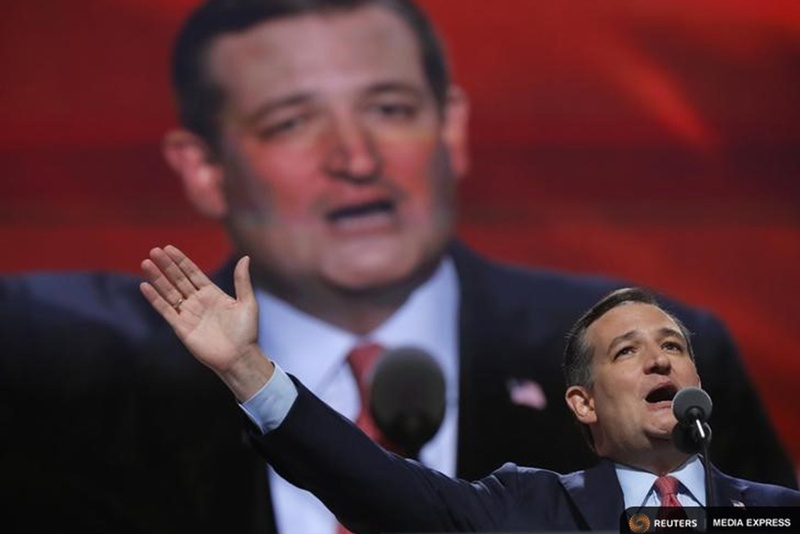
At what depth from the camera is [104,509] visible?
411 cm

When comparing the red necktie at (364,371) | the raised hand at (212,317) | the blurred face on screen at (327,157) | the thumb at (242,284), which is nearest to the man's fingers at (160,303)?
the raised hand at (212,317)

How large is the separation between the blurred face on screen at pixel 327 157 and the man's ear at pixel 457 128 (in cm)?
6

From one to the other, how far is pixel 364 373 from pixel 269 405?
4.64 feet

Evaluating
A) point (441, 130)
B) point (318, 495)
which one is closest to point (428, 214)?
point (441, 130)

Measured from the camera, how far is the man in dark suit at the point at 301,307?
4137 mm

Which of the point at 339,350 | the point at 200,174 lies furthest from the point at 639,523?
the point at 200,174

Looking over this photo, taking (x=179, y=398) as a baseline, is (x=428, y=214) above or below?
above

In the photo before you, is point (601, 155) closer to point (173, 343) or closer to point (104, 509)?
point (173, 343)

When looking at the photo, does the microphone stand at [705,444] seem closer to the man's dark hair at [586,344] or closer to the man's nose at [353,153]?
the man's dark hair at [586,344]

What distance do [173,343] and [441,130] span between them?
1.03 metres

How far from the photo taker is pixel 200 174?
428 cm

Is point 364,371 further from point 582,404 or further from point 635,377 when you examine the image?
point 635,377

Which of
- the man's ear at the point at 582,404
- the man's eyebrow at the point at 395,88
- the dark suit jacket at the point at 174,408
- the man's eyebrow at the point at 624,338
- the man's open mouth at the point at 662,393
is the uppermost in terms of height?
the man's eyebrow at the point at 395,88

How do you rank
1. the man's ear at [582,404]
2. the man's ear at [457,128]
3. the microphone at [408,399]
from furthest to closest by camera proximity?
the man's ear at [457,128], the microphone at [408,399], the man's ear at [582,404]
